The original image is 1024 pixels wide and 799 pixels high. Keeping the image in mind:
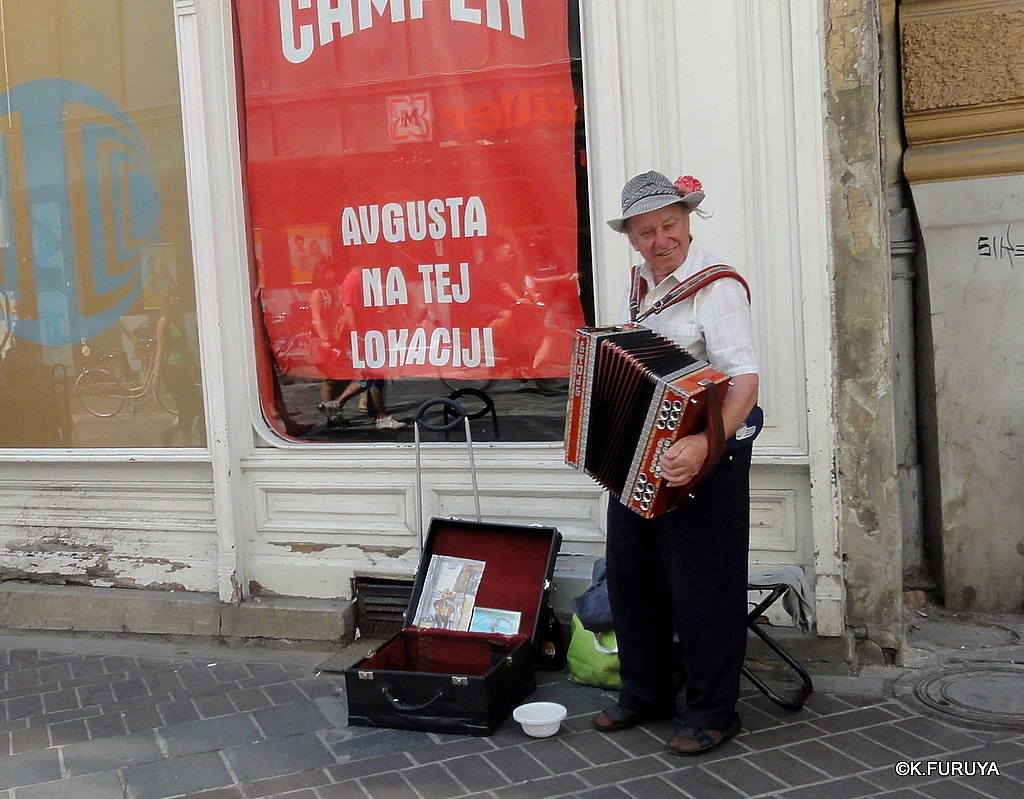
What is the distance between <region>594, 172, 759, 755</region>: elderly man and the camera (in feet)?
10.6

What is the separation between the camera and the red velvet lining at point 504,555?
14.1 feet

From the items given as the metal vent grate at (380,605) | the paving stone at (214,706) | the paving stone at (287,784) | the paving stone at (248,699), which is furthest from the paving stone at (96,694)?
the paving stone at (287,784)

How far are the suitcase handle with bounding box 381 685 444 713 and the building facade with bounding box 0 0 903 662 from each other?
1.00 meters

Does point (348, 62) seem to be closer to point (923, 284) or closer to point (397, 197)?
point (397, 197)

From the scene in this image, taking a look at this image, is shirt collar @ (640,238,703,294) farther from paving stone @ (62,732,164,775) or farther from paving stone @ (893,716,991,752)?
paving stone @ (62,732,164,775)

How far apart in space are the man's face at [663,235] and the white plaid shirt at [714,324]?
0.14 ft

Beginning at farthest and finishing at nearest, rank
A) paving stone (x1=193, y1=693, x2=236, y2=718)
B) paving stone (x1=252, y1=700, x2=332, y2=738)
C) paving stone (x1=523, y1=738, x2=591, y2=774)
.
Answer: paving stone (x1=193, y1=693, x2=236, y2=718), paving stone (x1=252, y1=700, x2=332, y2=738), paving stone (x1=523, y1=738, x2=591, y2=774)

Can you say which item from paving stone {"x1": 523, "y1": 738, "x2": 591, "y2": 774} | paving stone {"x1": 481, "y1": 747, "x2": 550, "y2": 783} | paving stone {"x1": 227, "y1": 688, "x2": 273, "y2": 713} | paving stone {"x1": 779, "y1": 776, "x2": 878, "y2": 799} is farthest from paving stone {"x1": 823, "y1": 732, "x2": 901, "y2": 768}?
paving stone {"x1": 227, "y1": 688, "x2": 273, "y2": 713}

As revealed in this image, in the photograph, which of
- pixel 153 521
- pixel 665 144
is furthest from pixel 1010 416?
pixel 153 521

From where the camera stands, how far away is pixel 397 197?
4820mm

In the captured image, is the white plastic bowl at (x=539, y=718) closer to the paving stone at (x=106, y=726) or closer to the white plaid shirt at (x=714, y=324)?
the white plaid shirt at (x=714, y=324)

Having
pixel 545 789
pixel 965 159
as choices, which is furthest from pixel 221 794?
pixel 965 159

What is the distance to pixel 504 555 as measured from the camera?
438cm

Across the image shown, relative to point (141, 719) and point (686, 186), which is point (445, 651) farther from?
point (686, 186)
